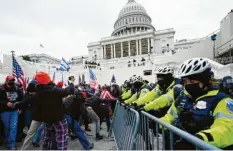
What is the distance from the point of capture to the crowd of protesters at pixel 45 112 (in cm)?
382

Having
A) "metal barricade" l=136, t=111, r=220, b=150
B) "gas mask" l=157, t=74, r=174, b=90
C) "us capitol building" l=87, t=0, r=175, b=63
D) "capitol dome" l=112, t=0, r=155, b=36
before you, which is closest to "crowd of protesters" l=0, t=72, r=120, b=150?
"metal barricade" l=136, t=111, r=220, b=150

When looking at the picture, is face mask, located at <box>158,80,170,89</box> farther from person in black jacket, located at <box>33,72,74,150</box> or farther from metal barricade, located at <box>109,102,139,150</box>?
person in black jacket, located at <box>33,72,74,150</box>

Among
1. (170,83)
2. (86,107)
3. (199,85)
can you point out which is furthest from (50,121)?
(86,107)

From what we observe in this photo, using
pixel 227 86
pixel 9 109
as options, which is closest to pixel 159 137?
pixel 9 109

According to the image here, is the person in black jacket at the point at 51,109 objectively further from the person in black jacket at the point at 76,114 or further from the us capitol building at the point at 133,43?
the us capitol building at the point at 133,43

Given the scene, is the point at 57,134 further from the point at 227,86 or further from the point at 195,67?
the point at 227,86

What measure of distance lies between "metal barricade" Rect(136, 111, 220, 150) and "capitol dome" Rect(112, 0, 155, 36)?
289 feet

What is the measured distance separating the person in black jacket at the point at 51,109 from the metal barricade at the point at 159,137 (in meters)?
1.39

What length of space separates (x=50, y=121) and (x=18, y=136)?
3321mm

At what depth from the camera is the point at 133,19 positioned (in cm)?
9050

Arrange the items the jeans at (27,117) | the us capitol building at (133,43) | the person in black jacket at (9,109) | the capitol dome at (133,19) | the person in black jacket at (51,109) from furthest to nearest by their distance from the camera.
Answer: the capitol dome at (133,19)
the us capitol building at (133,43)
the jeans at (27,117)
the person in black jacket at (9,109)
the person in black jacket at (51,109)

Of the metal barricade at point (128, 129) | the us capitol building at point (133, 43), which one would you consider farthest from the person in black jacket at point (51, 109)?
the us capitol building at point (133, 43)

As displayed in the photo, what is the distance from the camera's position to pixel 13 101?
568 cm

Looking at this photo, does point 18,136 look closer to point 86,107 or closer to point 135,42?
point 86,107
